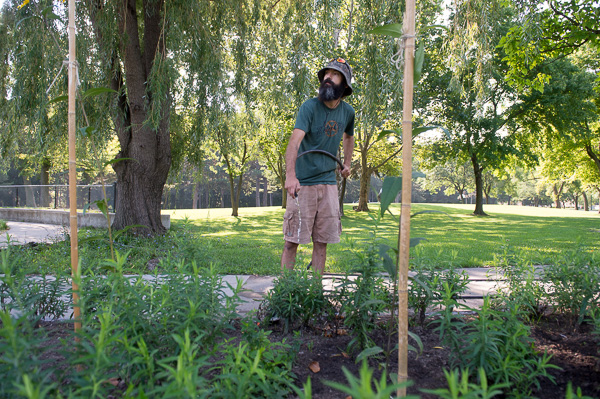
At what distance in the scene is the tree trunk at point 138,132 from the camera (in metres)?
6.29

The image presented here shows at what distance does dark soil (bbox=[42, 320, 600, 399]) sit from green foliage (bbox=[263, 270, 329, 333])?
96 millimetres

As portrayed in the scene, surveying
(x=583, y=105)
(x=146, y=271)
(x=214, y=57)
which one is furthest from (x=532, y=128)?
(x=146, y=271)

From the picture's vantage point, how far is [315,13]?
546 centimetres

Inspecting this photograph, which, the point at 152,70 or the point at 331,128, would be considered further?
the point at 152,70

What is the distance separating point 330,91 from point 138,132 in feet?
15.6

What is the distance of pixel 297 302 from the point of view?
2.33 meters

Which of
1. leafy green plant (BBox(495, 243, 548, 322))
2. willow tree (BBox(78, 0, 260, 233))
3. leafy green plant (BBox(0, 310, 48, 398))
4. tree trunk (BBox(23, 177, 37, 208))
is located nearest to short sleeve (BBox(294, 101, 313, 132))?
leafy green plant (BBox(495, 243, 548, 322))

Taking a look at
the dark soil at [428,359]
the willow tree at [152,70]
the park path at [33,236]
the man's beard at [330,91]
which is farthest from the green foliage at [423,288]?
the park path at [33,236]

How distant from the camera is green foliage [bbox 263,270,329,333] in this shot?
7.55 ft

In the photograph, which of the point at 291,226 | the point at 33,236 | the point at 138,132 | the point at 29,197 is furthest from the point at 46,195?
the point at 291,226

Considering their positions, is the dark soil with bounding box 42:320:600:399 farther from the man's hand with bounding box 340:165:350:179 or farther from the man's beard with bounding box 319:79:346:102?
the man's beard with bounding box 319:79:346:102

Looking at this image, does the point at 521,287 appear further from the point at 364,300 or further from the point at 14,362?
the point at 14,362

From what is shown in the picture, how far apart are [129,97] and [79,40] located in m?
1.48

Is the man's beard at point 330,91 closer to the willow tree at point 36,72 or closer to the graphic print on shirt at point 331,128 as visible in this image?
the graphic print on shirt at point 331,128
